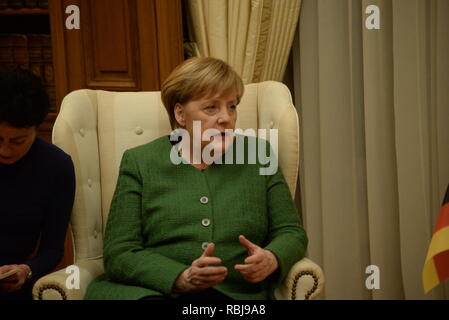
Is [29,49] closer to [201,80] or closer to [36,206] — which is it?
[36,206]

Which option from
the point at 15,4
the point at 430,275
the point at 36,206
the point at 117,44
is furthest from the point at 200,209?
the point at 15,4

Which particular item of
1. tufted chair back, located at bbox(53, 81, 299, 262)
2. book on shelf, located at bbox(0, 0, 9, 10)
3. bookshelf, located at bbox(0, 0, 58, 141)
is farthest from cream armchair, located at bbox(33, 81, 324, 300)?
book on shelf, located at bbox(0, 0, 9, 10)

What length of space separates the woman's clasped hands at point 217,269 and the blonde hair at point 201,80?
403 mm

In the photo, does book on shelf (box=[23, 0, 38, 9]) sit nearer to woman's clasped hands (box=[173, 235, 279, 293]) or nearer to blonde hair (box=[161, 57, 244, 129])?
blonde hair (box=[161, 57, 244, 129])

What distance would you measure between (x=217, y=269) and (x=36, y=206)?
1.78ft

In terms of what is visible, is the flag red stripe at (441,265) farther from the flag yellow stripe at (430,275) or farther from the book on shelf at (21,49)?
the book on shelf at (21,49)

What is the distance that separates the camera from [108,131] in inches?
75.1

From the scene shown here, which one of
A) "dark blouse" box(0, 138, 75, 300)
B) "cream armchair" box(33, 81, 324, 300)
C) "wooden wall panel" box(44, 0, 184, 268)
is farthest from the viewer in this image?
"wooden wall panel" box(44, 0, 184, 268)

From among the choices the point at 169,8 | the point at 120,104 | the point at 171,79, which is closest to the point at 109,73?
the point at 169,8

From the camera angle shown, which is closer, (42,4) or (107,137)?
(107,137)

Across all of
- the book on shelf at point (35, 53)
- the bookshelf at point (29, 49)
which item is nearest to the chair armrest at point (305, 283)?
the bookshelf at point (29, 49)

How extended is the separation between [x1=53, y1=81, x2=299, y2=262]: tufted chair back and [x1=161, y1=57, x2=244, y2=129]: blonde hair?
0.24 meters

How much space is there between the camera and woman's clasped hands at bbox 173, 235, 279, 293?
138cm

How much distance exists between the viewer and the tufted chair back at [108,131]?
1.73 metres
